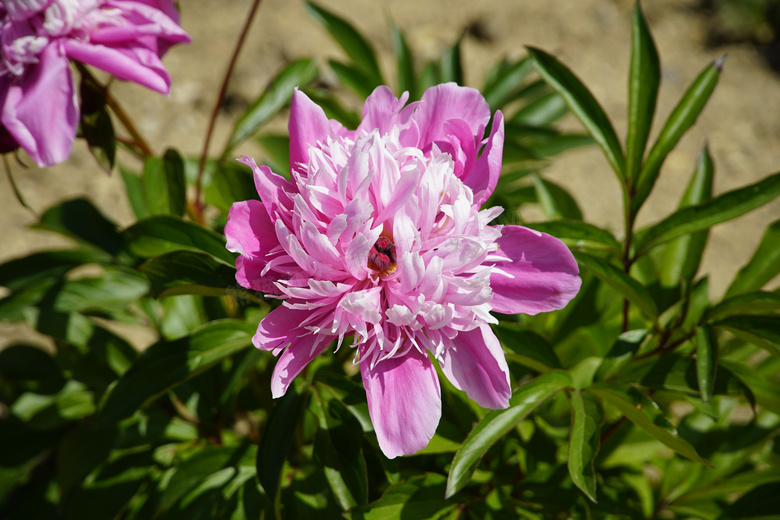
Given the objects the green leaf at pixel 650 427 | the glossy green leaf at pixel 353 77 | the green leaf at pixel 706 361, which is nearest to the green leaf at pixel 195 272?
the green leaf at pixel 650 427

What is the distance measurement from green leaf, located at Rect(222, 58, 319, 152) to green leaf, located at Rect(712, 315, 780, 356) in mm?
901

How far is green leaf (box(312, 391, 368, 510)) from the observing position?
2.85 ft

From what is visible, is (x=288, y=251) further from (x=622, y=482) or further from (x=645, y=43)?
(x=622, y=482)

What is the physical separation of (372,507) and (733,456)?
891 mm

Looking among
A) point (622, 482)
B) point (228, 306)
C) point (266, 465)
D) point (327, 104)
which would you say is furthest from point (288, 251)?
point (622, 482)

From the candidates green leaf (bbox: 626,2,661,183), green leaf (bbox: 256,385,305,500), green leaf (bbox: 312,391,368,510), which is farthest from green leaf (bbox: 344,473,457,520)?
green leaf (bbox: 626,2,661,183)

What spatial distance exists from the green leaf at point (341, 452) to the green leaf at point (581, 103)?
0.57 m

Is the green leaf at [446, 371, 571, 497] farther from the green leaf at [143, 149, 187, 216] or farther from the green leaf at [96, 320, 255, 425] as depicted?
the green leaf at [143, 149, 187, 216]

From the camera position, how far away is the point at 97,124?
958mm

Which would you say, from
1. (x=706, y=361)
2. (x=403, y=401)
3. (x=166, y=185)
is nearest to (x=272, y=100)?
(x=166, y=185)

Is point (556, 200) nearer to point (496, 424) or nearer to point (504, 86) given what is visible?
point (504, 86)

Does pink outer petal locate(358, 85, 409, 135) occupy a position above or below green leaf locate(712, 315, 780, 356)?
above

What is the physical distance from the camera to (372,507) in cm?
88

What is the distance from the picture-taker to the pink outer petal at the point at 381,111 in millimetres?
746
